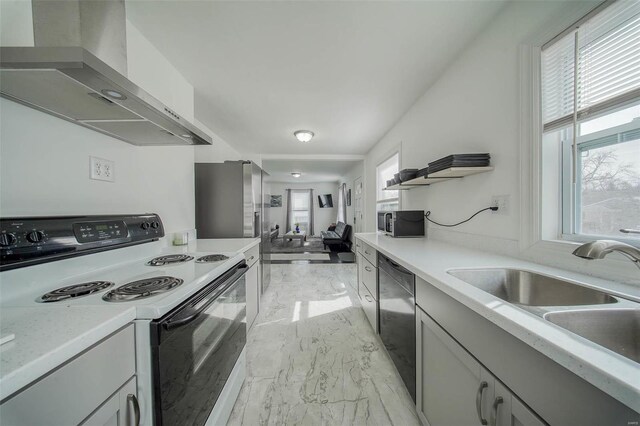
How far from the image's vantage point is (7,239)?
728mm

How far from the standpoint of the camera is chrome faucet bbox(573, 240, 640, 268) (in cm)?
A: 66

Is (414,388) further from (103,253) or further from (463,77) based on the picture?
(463,77)

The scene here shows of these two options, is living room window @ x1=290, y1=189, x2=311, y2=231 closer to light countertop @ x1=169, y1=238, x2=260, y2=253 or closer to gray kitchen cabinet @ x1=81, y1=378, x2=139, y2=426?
light countertop @ x1=169, y1=238, x2=260, y2=253

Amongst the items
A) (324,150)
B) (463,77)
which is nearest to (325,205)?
(324,150)

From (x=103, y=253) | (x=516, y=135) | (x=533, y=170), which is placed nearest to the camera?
(x=103, y=253)

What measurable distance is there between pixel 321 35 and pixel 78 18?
1.27 metres

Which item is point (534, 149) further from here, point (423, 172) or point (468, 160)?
point (423, 172)

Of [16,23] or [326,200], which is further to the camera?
[326,200]

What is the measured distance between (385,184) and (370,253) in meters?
2.23

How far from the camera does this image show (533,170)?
1.19 metres

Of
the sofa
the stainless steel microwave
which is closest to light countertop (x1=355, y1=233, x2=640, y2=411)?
the stainless steel microwave

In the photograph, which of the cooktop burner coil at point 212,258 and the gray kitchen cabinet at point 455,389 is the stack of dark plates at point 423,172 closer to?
the gray kitchen cabinet at point 455,389

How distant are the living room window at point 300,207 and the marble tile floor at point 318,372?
6708 mm

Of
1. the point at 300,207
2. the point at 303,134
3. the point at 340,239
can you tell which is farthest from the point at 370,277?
the point at 300,207
